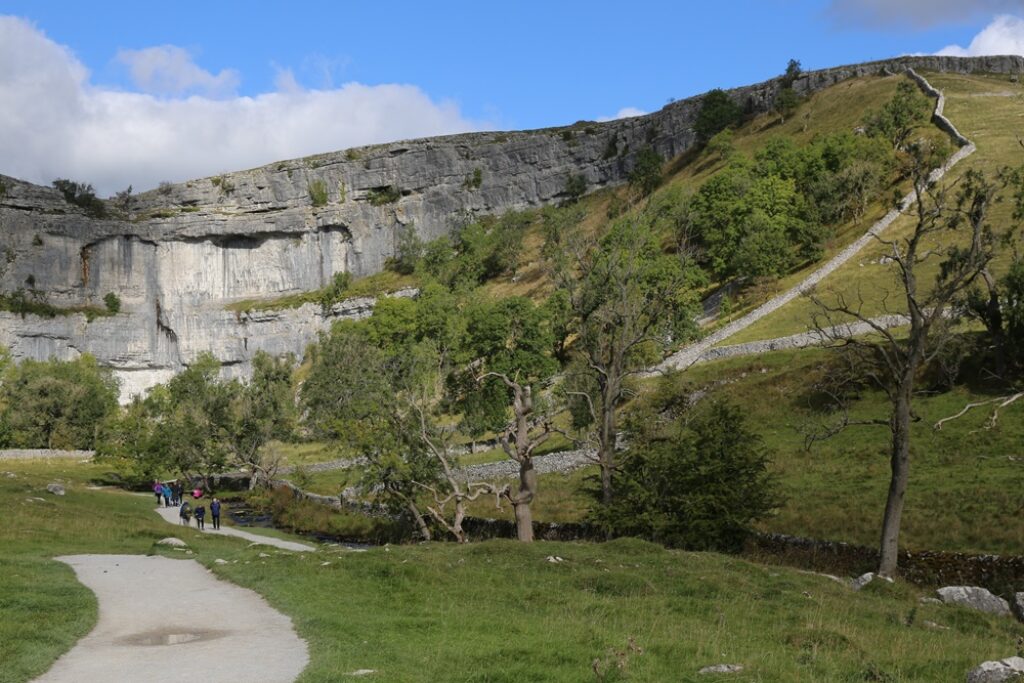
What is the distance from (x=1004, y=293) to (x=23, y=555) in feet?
143

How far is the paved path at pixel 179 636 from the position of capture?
12570 mm

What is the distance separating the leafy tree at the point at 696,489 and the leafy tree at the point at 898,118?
248 feet

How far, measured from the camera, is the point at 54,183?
6462 inches

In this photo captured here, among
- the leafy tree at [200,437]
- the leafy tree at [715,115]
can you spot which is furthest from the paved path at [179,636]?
the leafy tree at [715,115]

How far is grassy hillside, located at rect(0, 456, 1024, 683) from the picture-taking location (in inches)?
503

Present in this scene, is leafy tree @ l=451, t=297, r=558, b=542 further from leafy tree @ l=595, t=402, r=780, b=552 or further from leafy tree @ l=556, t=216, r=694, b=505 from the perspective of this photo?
leafy tree @ l=595, t=402, r=780, b=552

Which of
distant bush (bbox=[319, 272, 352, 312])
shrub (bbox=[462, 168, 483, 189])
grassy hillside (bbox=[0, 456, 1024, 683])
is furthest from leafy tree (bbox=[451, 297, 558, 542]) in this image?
shrub (bbox=[462, 168, 483, 189])

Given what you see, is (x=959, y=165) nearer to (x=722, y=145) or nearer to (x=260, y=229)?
(x=722, y=145)

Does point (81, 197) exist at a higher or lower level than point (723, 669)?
higher

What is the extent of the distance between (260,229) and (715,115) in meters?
83.8

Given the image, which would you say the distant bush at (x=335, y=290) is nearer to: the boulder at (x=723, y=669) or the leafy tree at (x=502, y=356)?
the leafy tree at (x=502, y=356)

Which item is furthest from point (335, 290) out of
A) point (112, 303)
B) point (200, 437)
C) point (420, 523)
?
point (420, 523)

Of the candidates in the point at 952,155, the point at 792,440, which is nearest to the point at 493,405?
the point at 792,440

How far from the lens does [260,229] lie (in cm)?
17100
